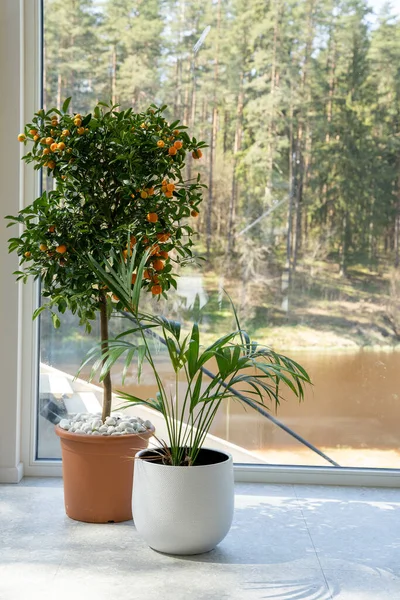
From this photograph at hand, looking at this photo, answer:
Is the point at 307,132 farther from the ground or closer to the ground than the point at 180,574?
farther from the ground

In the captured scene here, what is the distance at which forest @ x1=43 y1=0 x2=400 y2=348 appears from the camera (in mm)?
3742

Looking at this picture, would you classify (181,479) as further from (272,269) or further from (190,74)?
(190,74)

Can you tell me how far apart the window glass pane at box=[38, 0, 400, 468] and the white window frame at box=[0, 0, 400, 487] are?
0.22 feet

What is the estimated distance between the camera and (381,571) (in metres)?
A: 2.72

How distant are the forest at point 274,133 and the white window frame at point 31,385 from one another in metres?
0.08

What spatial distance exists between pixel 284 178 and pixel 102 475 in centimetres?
158

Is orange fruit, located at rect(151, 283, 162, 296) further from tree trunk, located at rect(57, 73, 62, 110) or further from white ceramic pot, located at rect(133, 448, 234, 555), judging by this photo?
tree trunk, located at rect(57, 73, 62, 110)

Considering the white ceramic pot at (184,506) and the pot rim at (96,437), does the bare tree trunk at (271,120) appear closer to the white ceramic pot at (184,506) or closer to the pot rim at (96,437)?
the pot rim at (96,437)

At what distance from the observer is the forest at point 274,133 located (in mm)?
3742

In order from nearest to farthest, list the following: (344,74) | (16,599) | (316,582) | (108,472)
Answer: (16,599), (316,582), (108,472), (344,74)

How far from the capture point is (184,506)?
2.74 metres

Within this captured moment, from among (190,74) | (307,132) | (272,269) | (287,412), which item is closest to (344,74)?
(307,132)

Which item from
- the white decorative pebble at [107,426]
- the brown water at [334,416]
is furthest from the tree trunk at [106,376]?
the brown water at [334,416]

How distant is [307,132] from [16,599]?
7.76 feet
